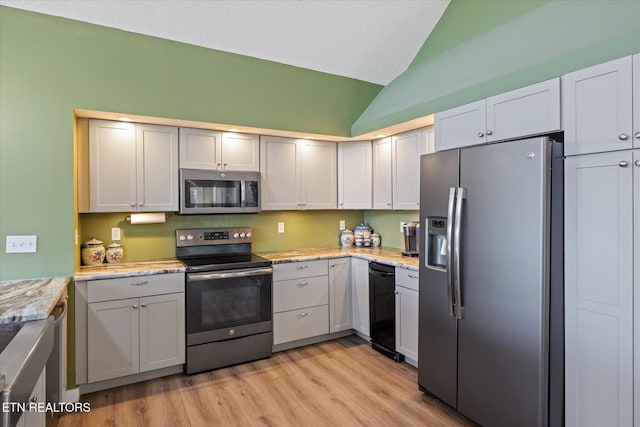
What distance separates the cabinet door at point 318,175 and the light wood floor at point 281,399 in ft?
5.53

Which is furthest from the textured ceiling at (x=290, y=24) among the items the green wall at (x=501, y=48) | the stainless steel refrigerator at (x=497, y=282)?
the stainless steel refrigerator at (x=497, y=282)

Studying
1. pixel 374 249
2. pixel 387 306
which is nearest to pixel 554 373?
pixel 387 306

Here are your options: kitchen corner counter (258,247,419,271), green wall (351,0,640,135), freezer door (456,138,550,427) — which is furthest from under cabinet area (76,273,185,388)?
green wall (351,0,640,135)

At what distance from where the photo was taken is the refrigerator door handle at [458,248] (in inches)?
92.1

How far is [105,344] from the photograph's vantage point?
2.80m

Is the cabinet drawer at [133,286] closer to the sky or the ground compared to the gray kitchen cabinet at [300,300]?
closer to the sky

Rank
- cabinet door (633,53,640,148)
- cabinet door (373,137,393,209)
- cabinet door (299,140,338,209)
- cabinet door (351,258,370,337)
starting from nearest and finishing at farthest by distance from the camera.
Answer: cabinet door (633,53,640,148) → cabinet door (351,258,370,337) → cabinet door (373,137,393,209) → cabinet door (299,140,338,209)

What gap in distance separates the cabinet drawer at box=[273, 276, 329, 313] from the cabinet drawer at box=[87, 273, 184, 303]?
91 cm

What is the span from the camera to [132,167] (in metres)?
3.14

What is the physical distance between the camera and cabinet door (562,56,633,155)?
180cm

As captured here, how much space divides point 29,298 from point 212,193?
1682 millimetres

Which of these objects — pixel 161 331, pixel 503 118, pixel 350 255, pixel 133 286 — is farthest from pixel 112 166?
pixel 503 118

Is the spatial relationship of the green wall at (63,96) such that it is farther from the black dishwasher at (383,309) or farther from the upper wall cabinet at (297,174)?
the black dishwasher at (383,309)

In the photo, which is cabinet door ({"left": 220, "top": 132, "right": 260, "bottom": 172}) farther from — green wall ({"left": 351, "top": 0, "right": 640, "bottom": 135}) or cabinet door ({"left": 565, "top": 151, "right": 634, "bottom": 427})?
cabinet door ({"left": 565, "top": 151, "right": 634, "bottom": 427})
